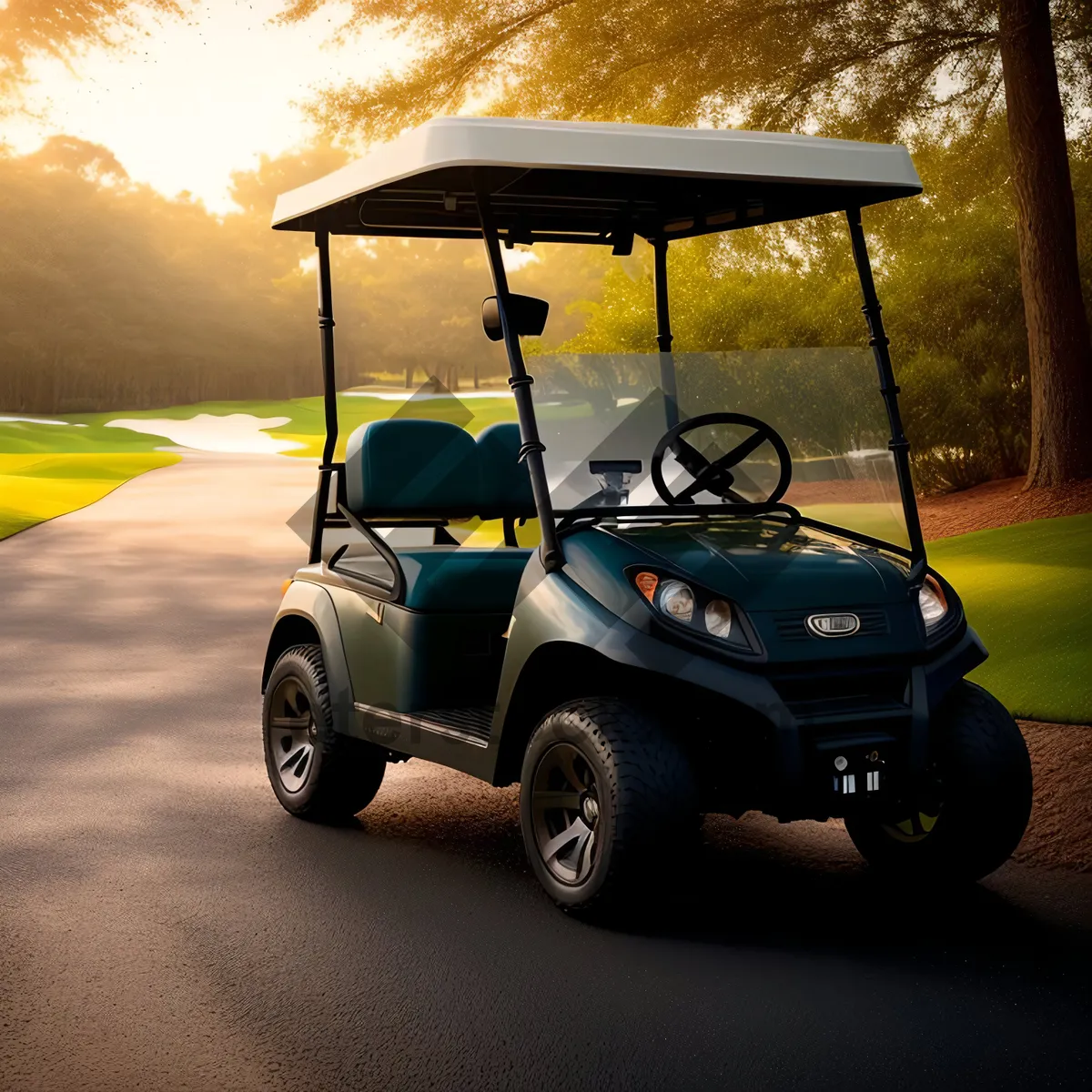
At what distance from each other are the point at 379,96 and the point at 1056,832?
12.7m

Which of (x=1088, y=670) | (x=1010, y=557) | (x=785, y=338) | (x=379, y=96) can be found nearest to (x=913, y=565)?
(x=1088, y=670)

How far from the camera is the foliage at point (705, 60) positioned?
1509cm

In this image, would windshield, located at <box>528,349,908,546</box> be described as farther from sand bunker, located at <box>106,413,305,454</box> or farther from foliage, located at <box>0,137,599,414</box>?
foliage, located at <box>0,137,599,414</box>

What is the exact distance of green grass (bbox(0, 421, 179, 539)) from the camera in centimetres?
2327

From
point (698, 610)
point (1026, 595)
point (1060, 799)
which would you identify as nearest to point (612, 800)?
point (698, 610)

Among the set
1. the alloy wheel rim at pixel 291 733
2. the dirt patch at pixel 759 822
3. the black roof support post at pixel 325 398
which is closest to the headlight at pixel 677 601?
the dirt patch at pixel 759 822

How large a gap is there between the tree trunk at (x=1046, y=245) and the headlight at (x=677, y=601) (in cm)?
1071

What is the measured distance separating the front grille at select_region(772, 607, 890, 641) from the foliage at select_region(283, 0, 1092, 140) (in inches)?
461

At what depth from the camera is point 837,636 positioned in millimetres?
4328

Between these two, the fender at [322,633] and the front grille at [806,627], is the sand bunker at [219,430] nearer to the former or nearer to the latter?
the fender at [322,633]

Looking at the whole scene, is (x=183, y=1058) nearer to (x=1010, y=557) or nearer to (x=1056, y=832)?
(x=1056, y=832)

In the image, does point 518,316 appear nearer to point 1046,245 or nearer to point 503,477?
point 503,477

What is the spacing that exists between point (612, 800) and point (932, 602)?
3.83ft

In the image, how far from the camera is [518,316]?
16.1 feet
